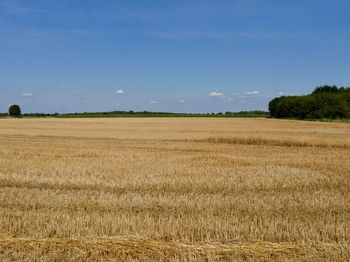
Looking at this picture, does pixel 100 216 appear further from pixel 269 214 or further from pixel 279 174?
pixel 279 174

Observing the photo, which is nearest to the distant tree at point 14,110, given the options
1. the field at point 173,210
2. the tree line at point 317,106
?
the tree line at point 317,106

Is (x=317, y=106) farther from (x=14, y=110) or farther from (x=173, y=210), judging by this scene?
(x=173, y=210)

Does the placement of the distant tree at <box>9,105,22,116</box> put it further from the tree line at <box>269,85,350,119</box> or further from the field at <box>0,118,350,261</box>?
the field at <box>0,118,350,261</box>

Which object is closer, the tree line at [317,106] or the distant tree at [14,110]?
the tree line at [317,106]

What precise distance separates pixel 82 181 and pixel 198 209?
17.8 ft

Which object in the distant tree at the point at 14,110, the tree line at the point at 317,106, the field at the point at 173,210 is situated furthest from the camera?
the distant tree at the point at 14,110

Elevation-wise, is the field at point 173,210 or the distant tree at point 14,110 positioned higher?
the distant tree at point 14,110

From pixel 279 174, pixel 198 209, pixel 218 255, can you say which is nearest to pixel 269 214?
pixel 198 209

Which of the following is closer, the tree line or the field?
the field

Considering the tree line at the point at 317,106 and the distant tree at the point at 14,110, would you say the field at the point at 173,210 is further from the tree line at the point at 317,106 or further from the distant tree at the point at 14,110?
the distant tree at the point at 14,110

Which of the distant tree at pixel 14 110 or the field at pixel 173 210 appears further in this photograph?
the distant tree at pixel 14 110

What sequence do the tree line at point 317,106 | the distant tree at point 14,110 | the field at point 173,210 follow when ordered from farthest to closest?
the distant tree at point 14,110 → the tree line at point 317,106 → the field at point 173,210

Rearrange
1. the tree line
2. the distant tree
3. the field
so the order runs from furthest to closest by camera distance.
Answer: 1. the distant tree
2. the tree line
3. the field

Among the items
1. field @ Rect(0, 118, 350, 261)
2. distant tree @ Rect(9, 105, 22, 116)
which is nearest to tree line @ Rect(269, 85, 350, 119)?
distant tree @ Rect(9, 105, 22, 116)
